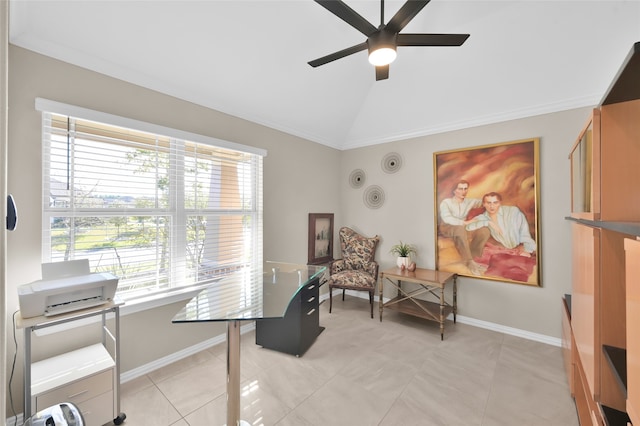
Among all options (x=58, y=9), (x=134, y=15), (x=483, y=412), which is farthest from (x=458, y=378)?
(x=58, y=9)

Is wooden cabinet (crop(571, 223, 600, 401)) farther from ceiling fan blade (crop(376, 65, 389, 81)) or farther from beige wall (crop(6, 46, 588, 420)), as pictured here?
beige wall (crop(6, 46, 588, 420))

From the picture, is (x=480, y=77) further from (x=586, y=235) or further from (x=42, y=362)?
(x=42, y=362)

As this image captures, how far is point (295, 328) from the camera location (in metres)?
2.65

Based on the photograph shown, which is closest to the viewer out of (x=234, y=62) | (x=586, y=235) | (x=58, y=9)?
(x=586, y=235)

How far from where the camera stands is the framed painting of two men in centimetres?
302

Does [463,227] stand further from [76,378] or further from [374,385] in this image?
[76,378]

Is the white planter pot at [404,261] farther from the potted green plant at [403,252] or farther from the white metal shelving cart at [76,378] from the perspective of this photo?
the white metal shelving cart at [76,378]

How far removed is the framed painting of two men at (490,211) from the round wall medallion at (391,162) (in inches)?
22.1

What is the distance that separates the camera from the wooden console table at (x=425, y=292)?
3105mm

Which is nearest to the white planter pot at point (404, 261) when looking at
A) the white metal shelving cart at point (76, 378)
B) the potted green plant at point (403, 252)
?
the potted green plant at point (403, 252)

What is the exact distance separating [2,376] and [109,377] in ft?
6.25

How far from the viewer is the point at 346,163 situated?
465cm

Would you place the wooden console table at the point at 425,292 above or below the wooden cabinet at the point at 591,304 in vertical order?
below

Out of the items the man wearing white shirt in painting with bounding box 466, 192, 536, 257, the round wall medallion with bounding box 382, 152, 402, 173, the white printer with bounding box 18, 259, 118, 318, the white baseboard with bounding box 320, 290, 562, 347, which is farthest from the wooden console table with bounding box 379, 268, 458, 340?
the white printer with bounding box 18, 259, 118, 318
